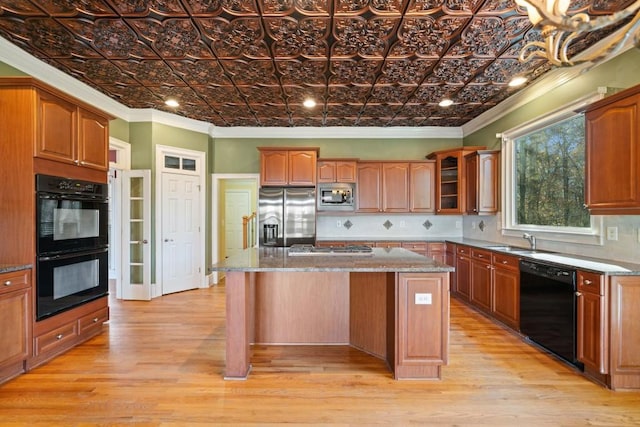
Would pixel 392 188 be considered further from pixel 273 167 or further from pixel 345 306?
pixel 345 306

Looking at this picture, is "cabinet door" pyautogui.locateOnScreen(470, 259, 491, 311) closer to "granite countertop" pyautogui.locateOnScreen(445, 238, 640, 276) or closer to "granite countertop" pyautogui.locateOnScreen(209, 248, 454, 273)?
"granite countertop" pyautogui.locateOnScreen(445, 238, 640, 276)

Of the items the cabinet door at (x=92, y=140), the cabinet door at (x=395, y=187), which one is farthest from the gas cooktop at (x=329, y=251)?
the cabinet door at (x=395, y=187)

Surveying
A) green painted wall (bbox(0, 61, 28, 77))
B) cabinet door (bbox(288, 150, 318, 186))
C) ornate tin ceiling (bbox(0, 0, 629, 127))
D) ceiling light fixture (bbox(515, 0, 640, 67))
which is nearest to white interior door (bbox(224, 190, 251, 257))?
cabinet door (bbox(288, 150, 318, 186))

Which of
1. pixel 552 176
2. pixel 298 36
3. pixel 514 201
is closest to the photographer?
pixel 298 36

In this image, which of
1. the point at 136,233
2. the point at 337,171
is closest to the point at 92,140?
the point at 136,233

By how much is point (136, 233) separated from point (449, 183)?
5154 millimetres

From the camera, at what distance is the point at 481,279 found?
13.4ft

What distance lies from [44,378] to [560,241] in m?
5.01

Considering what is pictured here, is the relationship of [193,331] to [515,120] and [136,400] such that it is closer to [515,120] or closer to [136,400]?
[136,400]

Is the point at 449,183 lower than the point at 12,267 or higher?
higher

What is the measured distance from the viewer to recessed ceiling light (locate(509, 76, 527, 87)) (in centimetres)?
366

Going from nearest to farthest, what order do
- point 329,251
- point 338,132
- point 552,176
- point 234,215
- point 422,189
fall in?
point 329,251
point 552,176
point 422,189
point 338,132
point 234,215

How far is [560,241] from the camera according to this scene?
11.4 ft

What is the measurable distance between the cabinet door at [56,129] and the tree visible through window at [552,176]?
500 cm
